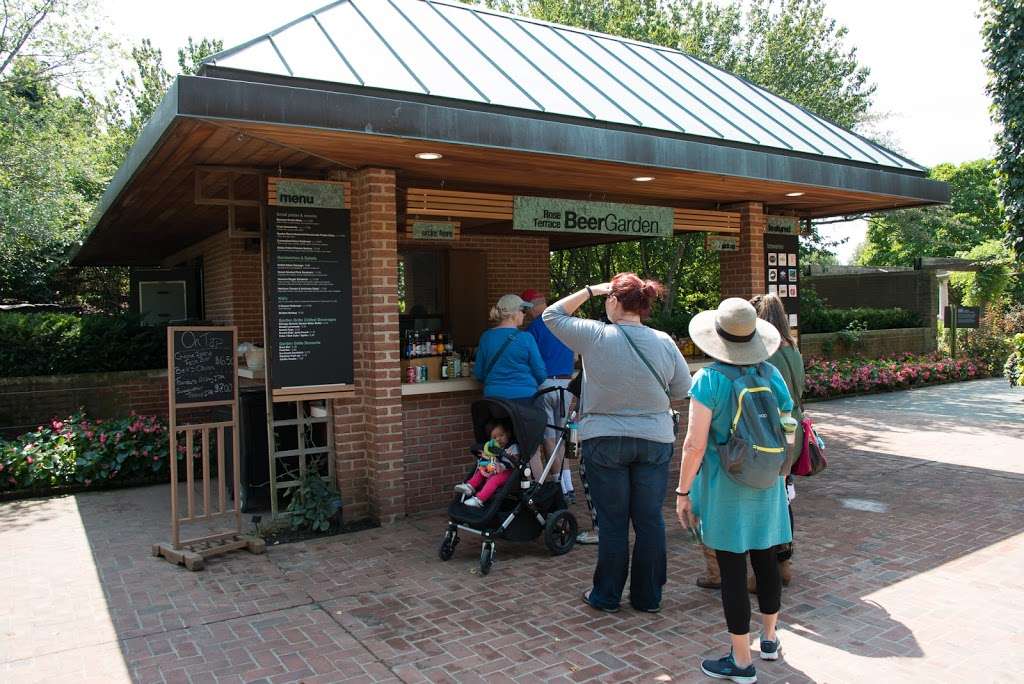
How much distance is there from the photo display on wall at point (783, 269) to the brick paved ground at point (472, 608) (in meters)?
3.14

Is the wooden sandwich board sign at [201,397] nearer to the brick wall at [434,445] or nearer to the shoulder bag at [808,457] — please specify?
the brick wall at [434,445]

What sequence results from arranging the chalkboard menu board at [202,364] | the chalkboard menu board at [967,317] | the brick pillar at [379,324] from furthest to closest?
the chalkboard menu board at [967,317]
the brick pillar at [379,324]
the chalkboard menu board at [202,364]

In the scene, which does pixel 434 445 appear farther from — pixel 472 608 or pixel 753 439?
pixel 753 439

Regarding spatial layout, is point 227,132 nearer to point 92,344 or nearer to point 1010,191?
point 92,344

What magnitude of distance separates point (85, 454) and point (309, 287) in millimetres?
3767

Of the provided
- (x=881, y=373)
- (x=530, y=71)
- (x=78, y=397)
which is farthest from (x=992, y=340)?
(x=78, y=397)

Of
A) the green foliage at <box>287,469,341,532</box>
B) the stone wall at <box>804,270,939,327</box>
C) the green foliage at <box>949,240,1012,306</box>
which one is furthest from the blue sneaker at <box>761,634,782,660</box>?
the stone wall at <box>804,270,939,327</box>

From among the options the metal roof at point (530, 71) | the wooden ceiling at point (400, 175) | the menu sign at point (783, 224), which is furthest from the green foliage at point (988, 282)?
the metal roof at point (530, 71)

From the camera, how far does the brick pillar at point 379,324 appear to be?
6371 mm

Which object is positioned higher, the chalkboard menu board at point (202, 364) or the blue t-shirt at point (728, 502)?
the chalkboard menu board at point (202, 364)

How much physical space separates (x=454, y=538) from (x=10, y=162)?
40.0 feet

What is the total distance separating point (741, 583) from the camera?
3582 millimetres

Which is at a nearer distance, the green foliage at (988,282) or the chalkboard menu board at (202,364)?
the chalkboard menu board at (202,364)

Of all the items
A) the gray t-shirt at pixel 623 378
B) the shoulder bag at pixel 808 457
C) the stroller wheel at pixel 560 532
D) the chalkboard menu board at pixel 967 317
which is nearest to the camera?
the gray t-shirt at pixel 623 378
